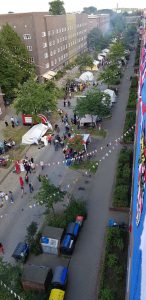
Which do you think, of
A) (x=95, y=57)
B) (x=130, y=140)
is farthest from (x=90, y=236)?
(x=95, y=57)

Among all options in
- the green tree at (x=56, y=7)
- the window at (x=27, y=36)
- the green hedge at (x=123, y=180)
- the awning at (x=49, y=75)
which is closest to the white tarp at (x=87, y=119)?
the green hedge at (x=123, y=180)

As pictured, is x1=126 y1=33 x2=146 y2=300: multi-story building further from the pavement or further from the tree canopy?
the tree canopy

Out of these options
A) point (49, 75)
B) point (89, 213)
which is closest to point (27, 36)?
point (49, 75)

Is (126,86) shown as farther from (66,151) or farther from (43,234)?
(43,234)

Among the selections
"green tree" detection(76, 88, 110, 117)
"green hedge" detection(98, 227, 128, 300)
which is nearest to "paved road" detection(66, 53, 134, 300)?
"green hedge" detection(98, 227, 128, 300)

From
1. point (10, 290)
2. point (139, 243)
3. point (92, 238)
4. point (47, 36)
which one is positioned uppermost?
point (47, 36)

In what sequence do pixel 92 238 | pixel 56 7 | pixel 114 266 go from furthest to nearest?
pixel 56 7
pixel 92 238
pixel 114 266

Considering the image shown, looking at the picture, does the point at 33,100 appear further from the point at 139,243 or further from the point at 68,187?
the point at 139,243

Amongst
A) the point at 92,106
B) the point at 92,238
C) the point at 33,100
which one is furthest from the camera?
the point at 33,100
